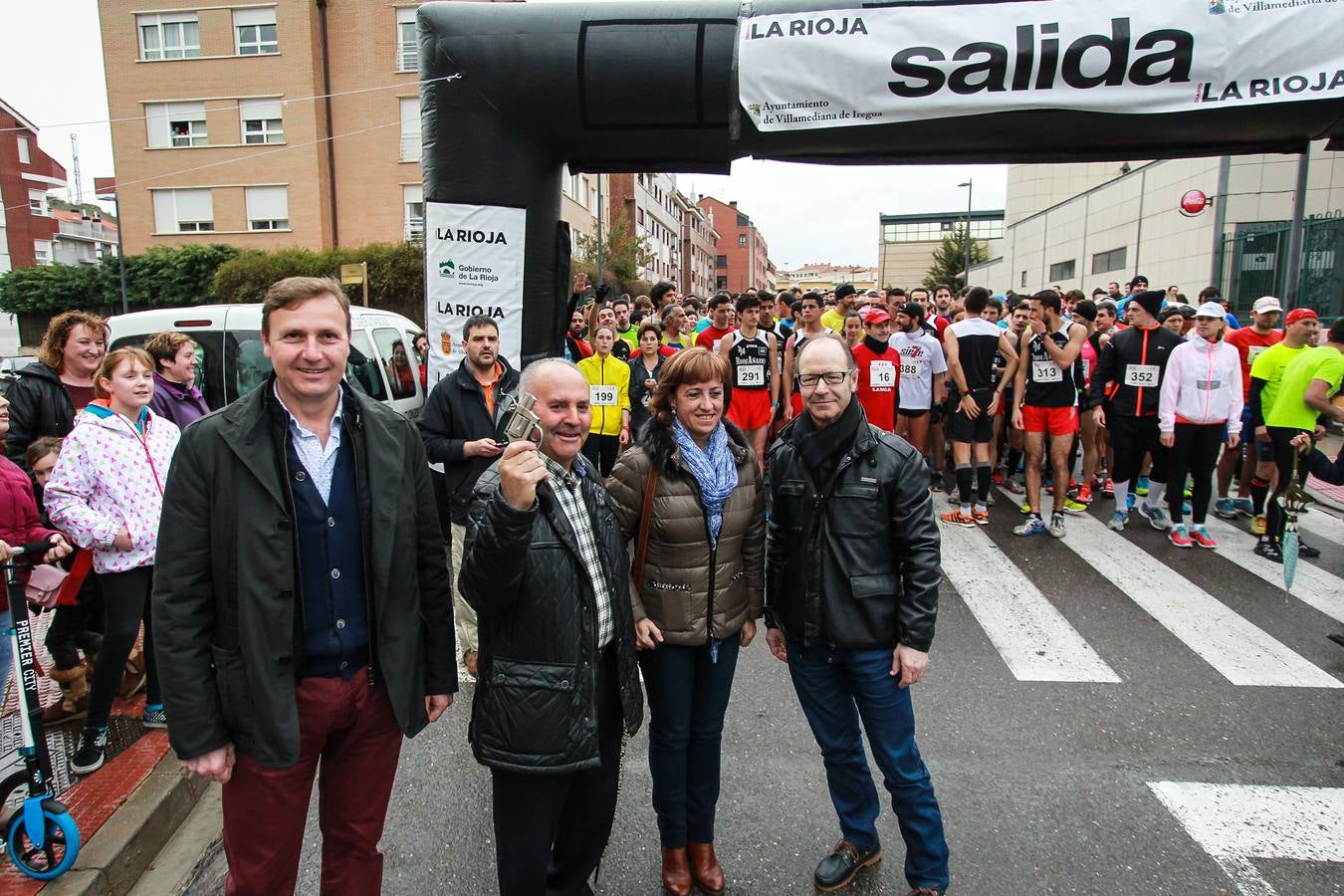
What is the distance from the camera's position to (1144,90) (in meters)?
4.50

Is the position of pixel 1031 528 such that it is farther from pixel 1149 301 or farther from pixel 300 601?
pixel 300 601

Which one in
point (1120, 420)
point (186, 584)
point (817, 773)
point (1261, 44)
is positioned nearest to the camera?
point (186, 584)

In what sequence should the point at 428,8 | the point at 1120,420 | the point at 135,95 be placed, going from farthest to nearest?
the point at 135,95 → the point at 1120,420 → the point at 428,8

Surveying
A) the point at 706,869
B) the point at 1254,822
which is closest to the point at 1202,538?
the point at 1254,822

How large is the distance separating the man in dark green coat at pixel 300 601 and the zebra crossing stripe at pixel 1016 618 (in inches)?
146

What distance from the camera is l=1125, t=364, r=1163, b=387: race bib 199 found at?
718cm

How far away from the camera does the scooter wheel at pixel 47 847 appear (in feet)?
8.93

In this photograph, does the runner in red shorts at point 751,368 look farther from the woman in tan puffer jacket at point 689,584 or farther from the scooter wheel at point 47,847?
the scooter wheel at point 47,847

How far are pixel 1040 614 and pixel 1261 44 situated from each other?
3658 mm

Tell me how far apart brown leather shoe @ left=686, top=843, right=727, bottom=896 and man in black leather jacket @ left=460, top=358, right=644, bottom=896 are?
65 cm

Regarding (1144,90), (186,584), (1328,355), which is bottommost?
(186,584)

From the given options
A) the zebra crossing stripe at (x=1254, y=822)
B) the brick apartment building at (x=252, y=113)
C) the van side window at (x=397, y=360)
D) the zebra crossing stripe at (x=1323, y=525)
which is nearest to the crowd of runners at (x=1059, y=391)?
the zebra crossing stripe at (x=1323, y=525)

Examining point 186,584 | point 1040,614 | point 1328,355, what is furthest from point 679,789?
point 1328,355

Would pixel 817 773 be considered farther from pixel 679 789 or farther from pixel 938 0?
pixel 938 0
